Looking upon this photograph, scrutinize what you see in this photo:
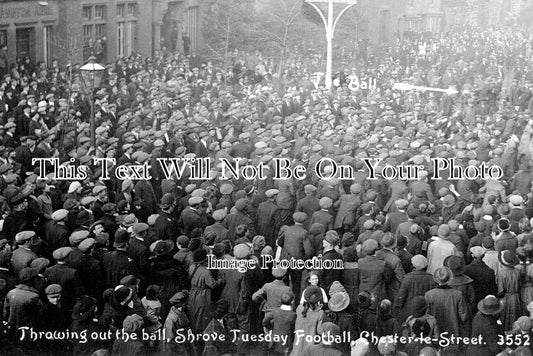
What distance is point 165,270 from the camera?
923 cm

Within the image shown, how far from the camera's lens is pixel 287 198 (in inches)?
401

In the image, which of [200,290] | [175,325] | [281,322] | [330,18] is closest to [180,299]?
[175,325]

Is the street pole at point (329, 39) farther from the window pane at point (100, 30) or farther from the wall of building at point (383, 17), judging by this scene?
the window pane at point (100, 30)

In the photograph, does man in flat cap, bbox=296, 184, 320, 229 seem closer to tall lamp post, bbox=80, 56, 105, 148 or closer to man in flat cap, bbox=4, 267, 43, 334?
tall lamp post, bbox=80, 56, 105, 148

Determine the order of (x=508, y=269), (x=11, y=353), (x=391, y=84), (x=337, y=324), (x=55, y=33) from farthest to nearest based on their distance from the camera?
(x=391, y=84), (x=55, y=33), (x=11, y=353), (x=508, y=269), (x=337, y=324)

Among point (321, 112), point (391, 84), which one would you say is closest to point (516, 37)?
point (391, 84)

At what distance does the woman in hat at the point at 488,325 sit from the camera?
855 cm

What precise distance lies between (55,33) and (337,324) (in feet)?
15.3

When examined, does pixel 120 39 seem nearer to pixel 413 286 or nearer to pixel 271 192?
pixel 271 192

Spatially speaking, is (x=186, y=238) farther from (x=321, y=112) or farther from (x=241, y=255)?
(x=321, y=112)

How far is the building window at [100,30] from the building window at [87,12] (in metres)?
0.14

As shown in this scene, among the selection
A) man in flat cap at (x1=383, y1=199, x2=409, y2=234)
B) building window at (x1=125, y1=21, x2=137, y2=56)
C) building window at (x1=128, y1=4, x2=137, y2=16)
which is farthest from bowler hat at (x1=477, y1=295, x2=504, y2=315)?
building window at (x1=128, y1=4, x2=137, y2=16)

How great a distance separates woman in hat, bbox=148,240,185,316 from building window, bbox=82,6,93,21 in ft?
9.40

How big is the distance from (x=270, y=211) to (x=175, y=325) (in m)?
2.01
